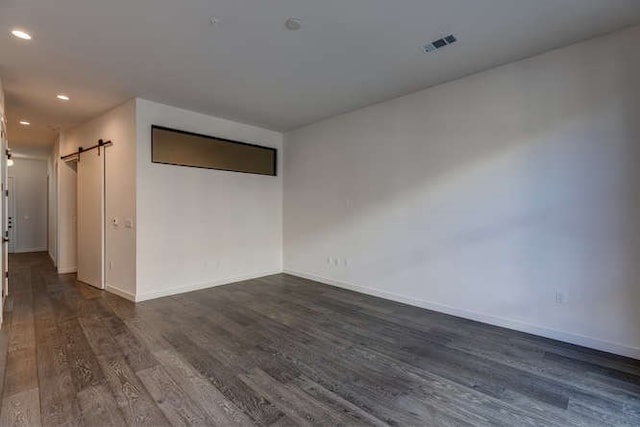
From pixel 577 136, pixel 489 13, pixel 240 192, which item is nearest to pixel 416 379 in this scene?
pixel 577 136

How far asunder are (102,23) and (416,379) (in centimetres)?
391

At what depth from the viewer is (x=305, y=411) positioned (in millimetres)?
2064

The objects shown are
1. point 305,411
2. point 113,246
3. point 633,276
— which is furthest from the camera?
point 113,246

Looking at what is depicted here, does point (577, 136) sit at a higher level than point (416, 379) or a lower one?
higher

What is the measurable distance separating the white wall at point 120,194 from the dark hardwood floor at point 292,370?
697 mm

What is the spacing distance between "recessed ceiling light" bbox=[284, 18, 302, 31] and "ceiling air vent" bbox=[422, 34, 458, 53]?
1.29 meters

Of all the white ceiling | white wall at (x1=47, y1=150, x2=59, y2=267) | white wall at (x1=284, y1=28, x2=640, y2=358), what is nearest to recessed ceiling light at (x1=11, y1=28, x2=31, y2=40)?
the white ceiling

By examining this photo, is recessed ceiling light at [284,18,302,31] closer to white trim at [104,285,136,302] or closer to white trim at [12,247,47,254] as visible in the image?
white trim at [104,285,136,302]

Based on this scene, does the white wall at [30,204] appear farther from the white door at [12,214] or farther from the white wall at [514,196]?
the white wall at [514,196]

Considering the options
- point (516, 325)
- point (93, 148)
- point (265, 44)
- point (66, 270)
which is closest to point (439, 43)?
point (265, 44)

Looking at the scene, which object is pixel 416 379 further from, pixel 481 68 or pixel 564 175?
pixel 481 68

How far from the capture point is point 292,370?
2594 millimetres

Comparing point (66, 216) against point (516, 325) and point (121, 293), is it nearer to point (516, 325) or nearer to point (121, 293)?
point (121, 293)

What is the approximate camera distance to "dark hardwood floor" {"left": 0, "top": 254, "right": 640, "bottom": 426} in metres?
2.04
